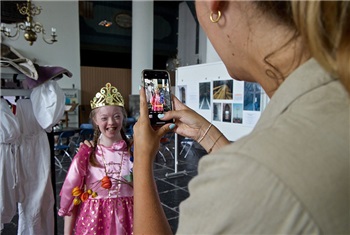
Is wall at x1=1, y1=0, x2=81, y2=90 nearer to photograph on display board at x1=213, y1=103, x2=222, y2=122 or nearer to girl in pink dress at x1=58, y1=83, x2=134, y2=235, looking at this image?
photograph on display board at x1=213, y1=103, x2=222, y2=122

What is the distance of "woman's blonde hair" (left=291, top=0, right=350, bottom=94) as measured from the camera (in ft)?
1.17

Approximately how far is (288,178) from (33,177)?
2242mm

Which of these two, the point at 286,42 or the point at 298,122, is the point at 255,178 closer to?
the point at 298,122

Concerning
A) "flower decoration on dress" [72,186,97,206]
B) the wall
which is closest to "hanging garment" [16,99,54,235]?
"flower decoration on dress" [72,186,97,206]

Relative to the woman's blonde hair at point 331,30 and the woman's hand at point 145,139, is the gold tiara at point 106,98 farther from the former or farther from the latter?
the woman's blonde hair at point 331,30

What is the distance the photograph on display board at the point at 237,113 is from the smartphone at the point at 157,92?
206 cm

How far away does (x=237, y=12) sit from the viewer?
1.58 feet

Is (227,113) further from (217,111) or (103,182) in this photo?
(103,182)

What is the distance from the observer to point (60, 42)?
1003cm

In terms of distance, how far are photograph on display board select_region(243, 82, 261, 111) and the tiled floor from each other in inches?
55.4

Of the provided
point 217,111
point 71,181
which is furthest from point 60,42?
point 71,181

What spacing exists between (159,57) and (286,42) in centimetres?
1343

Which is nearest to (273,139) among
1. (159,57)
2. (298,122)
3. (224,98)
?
(298,122)

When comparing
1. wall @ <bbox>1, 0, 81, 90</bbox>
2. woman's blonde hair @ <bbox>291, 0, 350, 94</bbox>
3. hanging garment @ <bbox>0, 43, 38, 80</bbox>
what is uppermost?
wall @ <bbox>1, 0, 81, 90</bbox>
